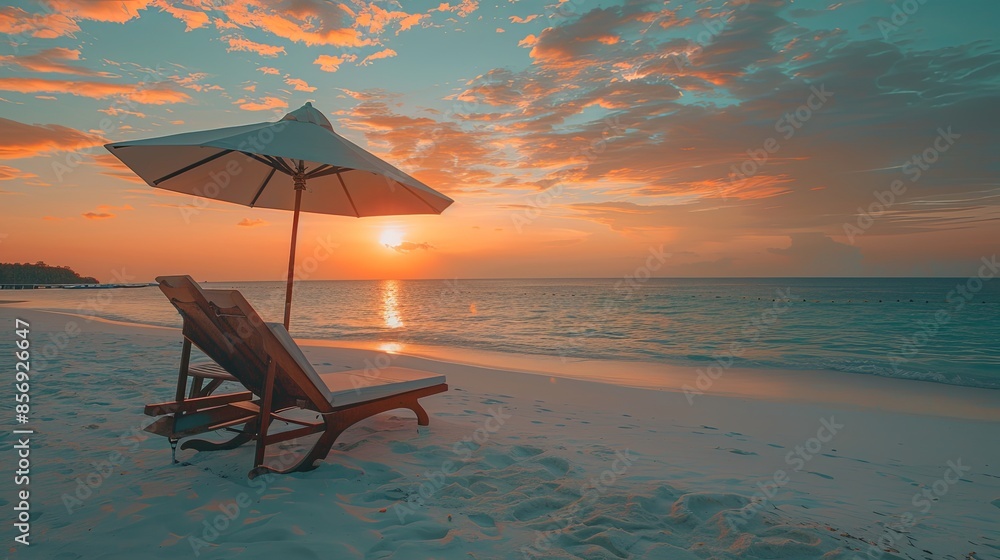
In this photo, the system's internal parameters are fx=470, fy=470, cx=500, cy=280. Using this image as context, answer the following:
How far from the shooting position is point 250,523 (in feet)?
8.48

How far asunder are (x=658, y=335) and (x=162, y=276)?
17.6 metres

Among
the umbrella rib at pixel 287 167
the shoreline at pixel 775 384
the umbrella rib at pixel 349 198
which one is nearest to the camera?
the umbrella rib at pixel 287 167

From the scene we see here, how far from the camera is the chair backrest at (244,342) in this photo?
3.12 meters

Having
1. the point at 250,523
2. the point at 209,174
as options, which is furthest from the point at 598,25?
the point at 250,523

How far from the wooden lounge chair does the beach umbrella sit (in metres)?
1.09

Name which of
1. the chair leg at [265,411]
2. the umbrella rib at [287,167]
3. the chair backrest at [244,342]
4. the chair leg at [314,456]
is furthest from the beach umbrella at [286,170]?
the chair leg at [314,456]

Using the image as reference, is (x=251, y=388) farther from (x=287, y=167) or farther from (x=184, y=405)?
(x=287, y=167)

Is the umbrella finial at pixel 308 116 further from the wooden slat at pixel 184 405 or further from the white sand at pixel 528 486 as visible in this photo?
the white sand at pixel 528 486

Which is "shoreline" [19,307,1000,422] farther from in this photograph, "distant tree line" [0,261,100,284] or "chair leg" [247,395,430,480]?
"distant tree line" [0,261,100,284]

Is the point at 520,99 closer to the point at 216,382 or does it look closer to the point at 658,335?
the point at 216,382

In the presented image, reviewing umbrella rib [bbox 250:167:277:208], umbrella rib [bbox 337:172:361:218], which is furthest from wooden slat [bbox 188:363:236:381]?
umbrella rib [bbox 337:172:361:218]

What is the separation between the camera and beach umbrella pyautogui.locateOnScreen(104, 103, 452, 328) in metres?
3.76

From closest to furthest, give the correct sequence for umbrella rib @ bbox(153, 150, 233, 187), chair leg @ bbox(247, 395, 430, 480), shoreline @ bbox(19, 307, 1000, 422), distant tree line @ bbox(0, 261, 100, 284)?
chair leg @ bbox(247, 395, 430, 480), umbrella rib @ bbox(153, 150, 233, 187), shoreline @ bbox(19, 307, 1000, 422), distant tree line @ bbox(0, 261, 100, 284)

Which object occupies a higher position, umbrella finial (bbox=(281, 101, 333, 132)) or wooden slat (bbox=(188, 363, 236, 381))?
umbrella finial (bbox=(281, 101, 333, 132))
